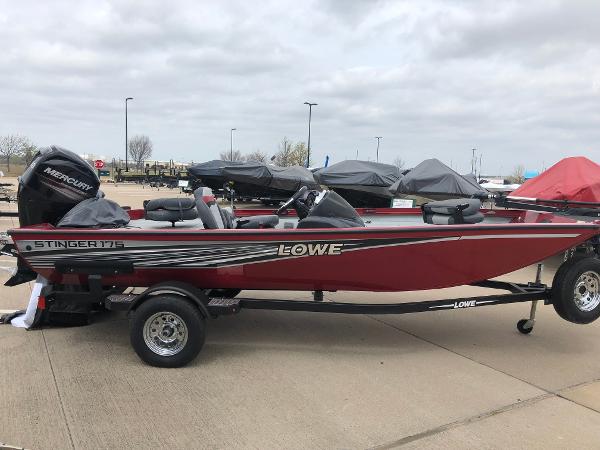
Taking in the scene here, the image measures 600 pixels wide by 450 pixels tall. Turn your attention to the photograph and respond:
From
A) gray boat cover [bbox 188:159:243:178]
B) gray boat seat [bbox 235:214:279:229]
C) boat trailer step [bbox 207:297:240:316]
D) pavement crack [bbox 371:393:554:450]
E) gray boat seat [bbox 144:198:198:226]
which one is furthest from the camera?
gray boat cover [bbox 188:159:243:178]

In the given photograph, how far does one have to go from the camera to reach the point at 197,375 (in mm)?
3844

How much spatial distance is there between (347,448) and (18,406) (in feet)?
7.04

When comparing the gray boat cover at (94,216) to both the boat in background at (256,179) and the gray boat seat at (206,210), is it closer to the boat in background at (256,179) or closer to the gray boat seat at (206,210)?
the gray boat seat at (206,210)

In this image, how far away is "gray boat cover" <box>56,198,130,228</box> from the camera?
414cm

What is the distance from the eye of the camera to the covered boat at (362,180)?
1569 cm

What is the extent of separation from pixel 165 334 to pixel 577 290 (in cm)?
351

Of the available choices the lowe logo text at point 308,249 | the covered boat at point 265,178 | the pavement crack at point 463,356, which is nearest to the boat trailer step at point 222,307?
the lowe logo text at point 308,249

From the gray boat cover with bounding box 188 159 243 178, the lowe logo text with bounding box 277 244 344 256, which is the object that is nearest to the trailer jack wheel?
the lowe logo text with bounding box 277 244 344 256

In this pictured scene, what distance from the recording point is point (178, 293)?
3.93 m

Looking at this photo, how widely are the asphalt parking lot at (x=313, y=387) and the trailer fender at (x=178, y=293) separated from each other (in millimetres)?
487

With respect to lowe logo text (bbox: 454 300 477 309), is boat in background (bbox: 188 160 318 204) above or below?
above

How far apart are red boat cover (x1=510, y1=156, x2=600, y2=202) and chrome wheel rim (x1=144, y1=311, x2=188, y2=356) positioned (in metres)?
7.11

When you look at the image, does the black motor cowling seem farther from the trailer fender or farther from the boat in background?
the boat in background

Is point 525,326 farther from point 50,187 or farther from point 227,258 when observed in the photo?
point 50,187
